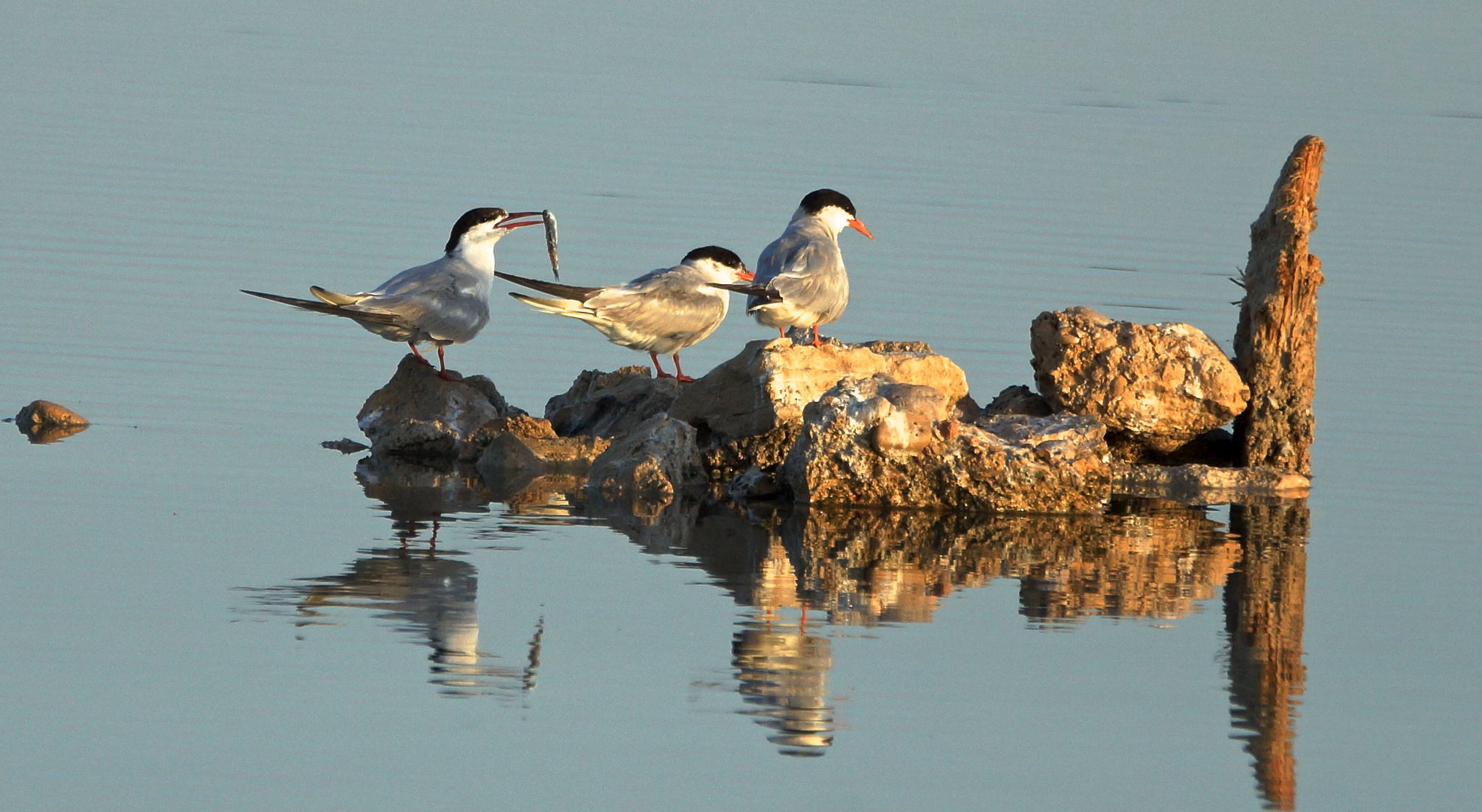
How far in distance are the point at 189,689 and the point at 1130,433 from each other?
471cm

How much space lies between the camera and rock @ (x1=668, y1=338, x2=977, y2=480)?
8750 mm

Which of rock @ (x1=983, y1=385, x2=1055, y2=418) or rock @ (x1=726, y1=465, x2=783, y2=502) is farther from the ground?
rock @ (x1=983, y1=385, x2=1055, y2=418)

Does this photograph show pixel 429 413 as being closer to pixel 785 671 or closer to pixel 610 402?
pixel 610 402

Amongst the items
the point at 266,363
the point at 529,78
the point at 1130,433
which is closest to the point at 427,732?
the point at 1130,433

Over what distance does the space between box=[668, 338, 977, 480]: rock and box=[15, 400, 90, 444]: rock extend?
252 centimetres

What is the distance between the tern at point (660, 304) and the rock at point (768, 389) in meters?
0.70

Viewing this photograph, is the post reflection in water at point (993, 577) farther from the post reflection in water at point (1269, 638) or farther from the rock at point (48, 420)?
the rock at point (48, 420)

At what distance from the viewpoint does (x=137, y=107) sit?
18.9m

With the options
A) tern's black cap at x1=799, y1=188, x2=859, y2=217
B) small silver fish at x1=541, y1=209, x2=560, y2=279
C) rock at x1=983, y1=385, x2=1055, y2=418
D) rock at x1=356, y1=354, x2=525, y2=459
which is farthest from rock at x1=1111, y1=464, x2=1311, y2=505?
small silver fish at x1=541, y1=209, x2=560, y2=279

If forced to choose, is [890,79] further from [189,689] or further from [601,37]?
[189,689]

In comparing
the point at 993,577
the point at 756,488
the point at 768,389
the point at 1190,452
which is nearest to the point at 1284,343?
the point at 1190,452

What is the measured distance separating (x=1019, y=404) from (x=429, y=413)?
2548 millimetres

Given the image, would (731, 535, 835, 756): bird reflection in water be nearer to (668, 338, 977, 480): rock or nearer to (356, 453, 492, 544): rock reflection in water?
(356, 453, 492, 544): rock reflection in water

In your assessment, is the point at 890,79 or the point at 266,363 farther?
the point at 890,79
